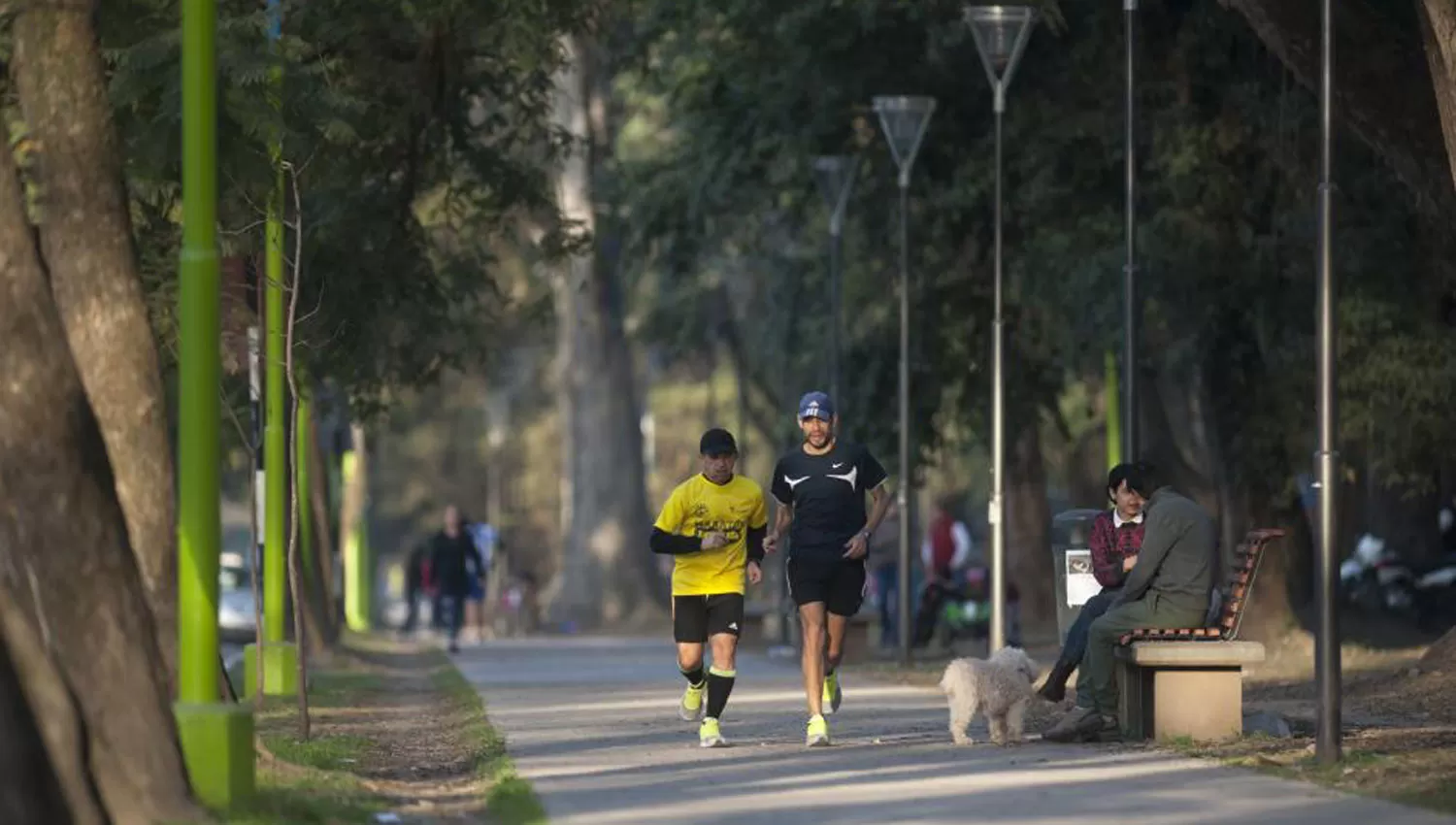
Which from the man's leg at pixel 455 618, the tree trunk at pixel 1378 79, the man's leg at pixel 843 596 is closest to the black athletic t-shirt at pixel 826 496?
the man's leg at pixel 843 596

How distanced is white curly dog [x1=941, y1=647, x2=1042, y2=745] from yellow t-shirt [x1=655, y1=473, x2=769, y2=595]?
1.28m

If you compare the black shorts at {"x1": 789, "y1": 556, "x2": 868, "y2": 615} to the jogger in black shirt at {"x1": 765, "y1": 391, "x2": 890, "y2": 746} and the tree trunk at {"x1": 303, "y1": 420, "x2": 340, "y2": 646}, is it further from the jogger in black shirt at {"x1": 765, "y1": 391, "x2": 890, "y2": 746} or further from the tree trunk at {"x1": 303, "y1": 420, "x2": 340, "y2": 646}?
the tree trunk at {"x1": 303, "y1": 420, "x2": 340, "y2": 646}

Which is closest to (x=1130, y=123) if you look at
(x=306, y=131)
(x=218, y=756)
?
(x=306, y=131)

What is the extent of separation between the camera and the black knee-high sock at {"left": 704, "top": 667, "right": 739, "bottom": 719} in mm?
16797

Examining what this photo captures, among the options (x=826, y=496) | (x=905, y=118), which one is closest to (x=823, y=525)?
(x=826, y=496)

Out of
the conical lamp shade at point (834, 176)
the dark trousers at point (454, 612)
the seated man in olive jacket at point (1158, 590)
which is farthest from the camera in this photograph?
the dark trousers at point (454, 612)

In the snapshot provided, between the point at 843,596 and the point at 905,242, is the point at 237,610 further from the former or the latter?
the point at 843,596

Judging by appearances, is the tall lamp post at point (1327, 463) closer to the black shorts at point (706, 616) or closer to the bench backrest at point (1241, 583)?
the bench backrest at point (1241, 583)

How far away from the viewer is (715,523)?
55.2 ft

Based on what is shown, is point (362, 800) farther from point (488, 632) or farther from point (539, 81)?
point (488, 632)

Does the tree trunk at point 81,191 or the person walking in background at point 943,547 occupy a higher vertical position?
the tree trunk at point 81,191

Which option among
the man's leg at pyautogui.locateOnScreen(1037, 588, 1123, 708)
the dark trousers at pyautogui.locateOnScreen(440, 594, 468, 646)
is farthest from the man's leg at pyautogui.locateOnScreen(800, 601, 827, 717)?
the dark trousers at pyautogui.locateOnScreen(440, 594, 468, 646)

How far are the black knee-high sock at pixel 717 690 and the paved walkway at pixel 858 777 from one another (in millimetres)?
234

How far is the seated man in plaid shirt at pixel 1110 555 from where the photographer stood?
60.1ft
